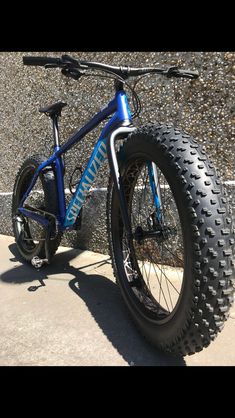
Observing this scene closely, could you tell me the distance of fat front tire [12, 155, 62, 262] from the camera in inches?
116

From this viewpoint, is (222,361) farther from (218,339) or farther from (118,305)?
(118,305)

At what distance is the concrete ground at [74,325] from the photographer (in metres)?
1.83

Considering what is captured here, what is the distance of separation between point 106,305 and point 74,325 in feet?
0.96

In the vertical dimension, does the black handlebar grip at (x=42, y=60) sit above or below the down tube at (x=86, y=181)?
above

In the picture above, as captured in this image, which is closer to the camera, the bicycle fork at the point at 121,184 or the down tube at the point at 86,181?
the bicycle fork at the point at 121,184

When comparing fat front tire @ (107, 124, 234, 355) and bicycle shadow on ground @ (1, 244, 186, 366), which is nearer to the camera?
fat front tire @ (107, 124, 234, 355)

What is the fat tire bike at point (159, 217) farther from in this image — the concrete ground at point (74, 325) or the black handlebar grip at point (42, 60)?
the concrete ground at point (74, 325)

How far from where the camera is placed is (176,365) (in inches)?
68.9

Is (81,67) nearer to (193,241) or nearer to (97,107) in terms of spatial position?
(193,241)

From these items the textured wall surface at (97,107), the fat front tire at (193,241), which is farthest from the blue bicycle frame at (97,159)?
the textured wall surface at (97,107)

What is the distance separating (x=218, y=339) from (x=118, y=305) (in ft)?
2.30

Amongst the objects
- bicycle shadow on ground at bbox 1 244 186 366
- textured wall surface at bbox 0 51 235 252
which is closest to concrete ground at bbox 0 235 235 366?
bicycle shadow on ground at bbox 1 244 186 366

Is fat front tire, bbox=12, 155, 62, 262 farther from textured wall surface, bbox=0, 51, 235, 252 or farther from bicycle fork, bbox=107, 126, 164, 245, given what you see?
bicycle fork, bbox=107, 126, 164, 245

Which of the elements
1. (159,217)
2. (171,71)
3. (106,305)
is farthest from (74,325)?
(171,71)
